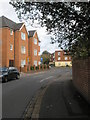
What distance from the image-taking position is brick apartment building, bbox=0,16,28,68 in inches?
1415

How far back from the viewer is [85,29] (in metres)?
8.48

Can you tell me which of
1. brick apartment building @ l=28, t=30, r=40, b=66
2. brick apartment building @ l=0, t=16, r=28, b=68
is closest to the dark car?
brick apartment building @ l=0, t=16, r=28, b=68

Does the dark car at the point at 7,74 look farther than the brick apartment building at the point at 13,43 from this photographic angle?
No

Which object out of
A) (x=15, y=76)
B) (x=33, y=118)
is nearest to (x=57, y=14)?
(x=33, y=118)

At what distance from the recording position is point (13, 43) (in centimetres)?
3912

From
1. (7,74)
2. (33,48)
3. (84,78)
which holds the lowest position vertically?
(7,74)

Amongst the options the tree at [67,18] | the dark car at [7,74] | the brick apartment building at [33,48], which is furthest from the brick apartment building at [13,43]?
the tree at [67,18]

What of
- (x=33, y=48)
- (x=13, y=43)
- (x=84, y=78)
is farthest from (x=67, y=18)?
(x=33, y=48)

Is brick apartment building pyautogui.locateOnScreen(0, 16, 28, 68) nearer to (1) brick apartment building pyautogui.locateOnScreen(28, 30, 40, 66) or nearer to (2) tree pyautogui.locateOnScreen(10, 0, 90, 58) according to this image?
(1) brick apartment building pyautogui.locateOnScreen(28, 30, 40, 66)

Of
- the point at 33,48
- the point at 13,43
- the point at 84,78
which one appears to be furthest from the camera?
the point at 33,48

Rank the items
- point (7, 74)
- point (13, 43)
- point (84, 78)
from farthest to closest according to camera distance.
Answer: point (13, 43) → point (7, 74) → point (84, 78)

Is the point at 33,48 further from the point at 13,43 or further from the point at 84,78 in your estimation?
the point at 84,78

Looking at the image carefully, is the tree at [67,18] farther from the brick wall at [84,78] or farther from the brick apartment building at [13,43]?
the brick apartment building at [13,43]

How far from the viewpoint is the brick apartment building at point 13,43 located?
35.9 meters
